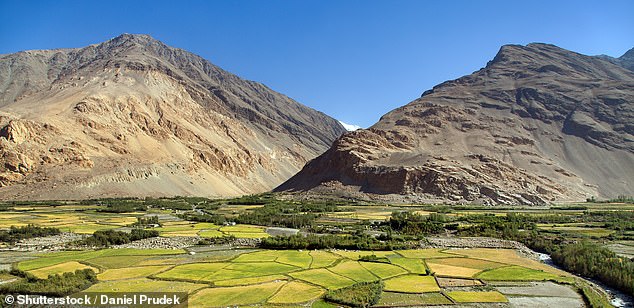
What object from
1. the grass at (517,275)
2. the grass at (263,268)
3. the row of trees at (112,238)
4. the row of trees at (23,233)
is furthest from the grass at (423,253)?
the row of trees at (23,233)

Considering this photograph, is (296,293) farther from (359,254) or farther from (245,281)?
(359,254)

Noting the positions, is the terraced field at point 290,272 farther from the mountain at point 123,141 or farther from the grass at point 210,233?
the mountain at point 123,141

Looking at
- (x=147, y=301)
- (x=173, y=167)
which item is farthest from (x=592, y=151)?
(x=147, y=301)

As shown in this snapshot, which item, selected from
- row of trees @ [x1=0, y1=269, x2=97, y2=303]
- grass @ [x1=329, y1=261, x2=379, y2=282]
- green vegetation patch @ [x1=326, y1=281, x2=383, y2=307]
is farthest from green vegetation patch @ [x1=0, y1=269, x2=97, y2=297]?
grass @ [x1=329, y1=261, x2=379, y2=282]

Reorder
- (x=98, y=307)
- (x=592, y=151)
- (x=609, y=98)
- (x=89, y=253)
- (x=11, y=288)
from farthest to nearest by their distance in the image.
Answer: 1. (x=609, y=98)
2. (x=592, y=151)
3. (x=89, y=253)
4. (x=11, y=288)
5. (x=98, y=307)

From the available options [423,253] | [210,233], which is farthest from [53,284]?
[423,253]

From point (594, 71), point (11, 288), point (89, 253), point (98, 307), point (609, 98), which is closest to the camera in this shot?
point (98, 307)

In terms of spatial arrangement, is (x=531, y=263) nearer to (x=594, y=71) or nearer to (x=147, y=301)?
(x=147, y=301)
